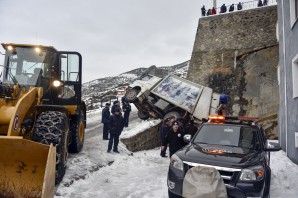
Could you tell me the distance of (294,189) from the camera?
7.43m

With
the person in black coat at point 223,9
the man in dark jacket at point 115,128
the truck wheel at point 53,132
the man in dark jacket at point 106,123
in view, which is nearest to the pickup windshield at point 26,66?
the truck wheel at point 53,132

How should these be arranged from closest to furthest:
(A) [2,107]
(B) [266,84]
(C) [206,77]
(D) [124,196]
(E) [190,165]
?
(E) [190,165]
(A) [2,107]
(D) [124,196]
(B) [266,84]
(C) [206,77]

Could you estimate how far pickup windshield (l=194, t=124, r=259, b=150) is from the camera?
6.76m

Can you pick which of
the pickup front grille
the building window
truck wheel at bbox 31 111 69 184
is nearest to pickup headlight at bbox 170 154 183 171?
the pickup front grille

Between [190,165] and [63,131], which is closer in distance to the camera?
[190,165]

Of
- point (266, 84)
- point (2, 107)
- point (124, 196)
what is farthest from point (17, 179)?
→ point (266, 84)

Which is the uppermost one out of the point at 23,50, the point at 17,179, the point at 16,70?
the point at 23,50

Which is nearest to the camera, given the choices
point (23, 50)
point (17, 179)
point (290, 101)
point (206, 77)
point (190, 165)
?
point (17, 179)

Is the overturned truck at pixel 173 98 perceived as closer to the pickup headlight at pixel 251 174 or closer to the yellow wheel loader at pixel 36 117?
the yellow wheel loader at pixel 36 117

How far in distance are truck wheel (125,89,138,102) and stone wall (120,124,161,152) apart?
5.85ft

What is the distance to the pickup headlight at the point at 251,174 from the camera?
5.49m

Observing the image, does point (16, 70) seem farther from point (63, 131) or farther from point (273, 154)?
point (273, 154)

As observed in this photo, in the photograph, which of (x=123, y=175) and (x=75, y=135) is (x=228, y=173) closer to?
(x=123, y=175)

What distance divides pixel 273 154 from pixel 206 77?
44.3ft
